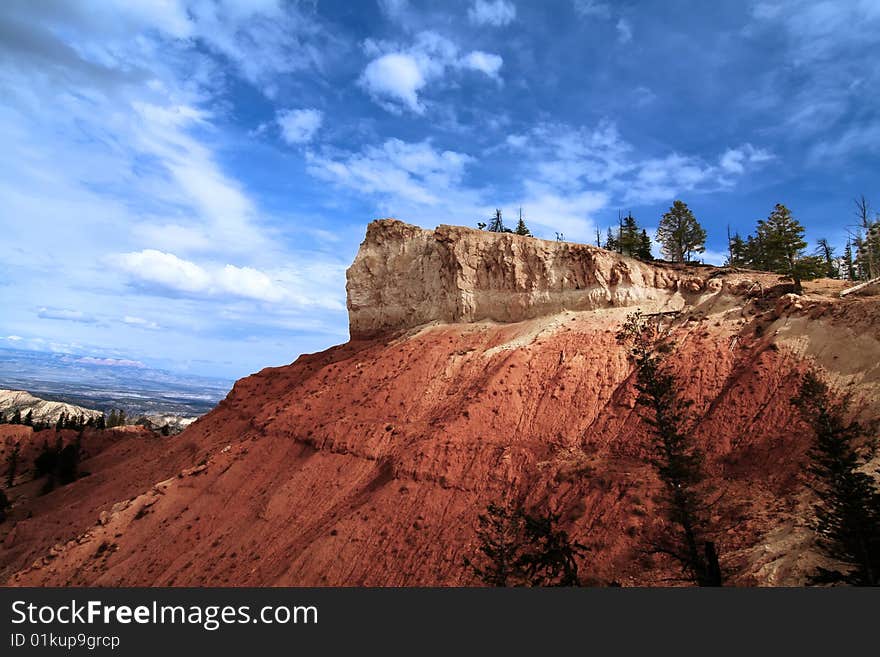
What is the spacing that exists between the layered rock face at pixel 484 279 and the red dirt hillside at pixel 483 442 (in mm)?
174

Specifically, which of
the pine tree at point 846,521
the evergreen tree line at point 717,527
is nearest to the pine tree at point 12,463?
the evergreen tree line at point 717,527

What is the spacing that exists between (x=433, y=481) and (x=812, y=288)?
25310 mm

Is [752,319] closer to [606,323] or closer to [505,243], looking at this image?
[606,323]

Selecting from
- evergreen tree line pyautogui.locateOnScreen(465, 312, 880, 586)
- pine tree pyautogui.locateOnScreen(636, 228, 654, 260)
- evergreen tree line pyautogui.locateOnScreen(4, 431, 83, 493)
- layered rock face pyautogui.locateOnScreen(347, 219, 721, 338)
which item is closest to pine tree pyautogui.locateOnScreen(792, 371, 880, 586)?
evergreen tree line pyautogui.locateOnScreen(465, 312, 880, 586)

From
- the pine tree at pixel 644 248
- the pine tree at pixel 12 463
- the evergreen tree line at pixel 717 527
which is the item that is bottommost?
the pine tree at pixel 12 463

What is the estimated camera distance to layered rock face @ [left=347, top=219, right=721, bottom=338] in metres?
29.7

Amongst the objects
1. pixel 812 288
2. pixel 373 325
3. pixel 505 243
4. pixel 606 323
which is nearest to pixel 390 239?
pixel 373 325

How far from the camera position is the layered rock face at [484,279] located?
2973 cm

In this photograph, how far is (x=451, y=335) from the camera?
107 ft

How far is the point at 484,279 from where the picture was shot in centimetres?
3384

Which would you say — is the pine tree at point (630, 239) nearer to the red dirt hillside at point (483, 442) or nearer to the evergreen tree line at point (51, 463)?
the red dirt hillside at point (483, 442)

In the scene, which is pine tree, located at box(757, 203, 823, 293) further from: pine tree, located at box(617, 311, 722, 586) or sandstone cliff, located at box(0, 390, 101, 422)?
sandstone cliff, located at box(0, 390, 101, 422)

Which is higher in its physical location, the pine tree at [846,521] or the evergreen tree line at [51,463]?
the pine tree at [846,521]

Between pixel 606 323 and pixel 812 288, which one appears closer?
pixel 812 288
